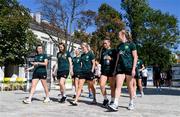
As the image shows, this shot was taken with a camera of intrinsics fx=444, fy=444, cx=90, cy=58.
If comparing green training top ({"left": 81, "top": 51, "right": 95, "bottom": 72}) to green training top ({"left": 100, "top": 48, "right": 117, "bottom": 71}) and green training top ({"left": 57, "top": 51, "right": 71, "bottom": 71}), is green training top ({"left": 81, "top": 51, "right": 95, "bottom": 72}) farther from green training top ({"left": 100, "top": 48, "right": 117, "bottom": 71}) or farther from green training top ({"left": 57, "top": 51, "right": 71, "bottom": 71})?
green training top ({"left": 57, "top": 51, "right": 71, "bottom": 71})

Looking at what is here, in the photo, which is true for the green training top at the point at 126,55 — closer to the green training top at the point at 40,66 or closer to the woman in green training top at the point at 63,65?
the woman in green training top at the point at 63,65

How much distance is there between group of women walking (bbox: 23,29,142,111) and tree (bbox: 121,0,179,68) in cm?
6283

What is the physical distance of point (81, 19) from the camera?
57406 mm

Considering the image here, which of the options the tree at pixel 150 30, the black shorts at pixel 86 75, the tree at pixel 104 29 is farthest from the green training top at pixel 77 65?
the tree at pixel 150 30

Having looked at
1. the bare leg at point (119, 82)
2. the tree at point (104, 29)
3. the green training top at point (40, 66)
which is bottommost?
the bare leg at point (119, 82)

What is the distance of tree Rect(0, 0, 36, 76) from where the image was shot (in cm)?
4116

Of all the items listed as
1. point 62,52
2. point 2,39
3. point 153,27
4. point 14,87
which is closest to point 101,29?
point 153,27

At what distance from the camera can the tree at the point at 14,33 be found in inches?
1620

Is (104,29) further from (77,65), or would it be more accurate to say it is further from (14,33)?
(77,65)

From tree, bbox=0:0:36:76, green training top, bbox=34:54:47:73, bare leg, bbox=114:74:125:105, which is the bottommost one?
bare leg, bbox=114:74:125:105

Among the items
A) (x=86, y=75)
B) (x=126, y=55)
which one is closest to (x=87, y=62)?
(x=86, y=75)

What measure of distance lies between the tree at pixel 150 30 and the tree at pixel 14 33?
3480 centimetres

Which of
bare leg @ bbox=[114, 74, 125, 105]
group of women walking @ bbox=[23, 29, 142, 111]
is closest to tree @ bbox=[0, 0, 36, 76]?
group of women walking @ bbox=[23, 29, 142, 111]

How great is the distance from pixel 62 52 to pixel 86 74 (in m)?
1.29
